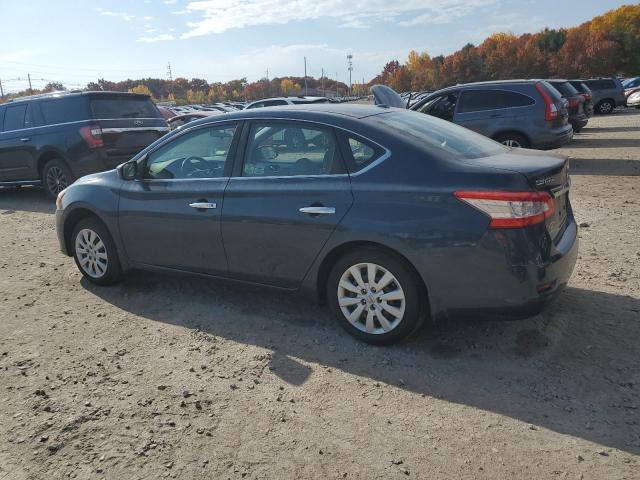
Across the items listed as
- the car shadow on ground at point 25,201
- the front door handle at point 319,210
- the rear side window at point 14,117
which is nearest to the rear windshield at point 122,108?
the rear side window at point 14,117

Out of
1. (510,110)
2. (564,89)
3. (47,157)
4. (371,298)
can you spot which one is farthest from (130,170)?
(564,89)

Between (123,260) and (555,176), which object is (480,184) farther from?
(123,260)

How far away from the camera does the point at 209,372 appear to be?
3.62 meters

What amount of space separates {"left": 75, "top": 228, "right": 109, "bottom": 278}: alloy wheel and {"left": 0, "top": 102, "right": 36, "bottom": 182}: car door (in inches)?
227

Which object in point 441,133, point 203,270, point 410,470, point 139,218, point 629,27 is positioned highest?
point 629,27

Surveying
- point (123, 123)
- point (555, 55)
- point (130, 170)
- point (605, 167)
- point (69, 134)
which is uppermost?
point (555, 55)

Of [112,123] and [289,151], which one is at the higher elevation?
[112,123]

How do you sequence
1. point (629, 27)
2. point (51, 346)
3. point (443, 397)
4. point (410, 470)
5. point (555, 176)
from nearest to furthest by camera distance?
point (410, 470) → point (443, 397) → point (555, 176) → point (51, 346) → point (629, 27)

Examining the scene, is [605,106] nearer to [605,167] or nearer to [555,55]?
[605,167]

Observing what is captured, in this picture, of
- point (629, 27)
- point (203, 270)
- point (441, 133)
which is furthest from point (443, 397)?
point (629, 27)

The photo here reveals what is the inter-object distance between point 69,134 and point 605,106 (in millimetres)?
28347

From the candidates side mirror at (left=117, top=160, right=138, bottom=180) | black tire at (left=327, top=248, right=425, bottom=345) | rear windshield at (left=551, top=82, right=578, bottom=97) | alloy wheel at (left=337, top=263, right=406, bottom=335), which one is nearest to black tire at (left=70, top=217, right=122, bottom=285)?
side mirror at (left=117, top=160, right=138, bottom=180)

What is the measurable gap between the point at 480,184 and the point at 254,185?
1708 mm

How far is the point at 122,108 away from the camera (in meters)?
9.77
